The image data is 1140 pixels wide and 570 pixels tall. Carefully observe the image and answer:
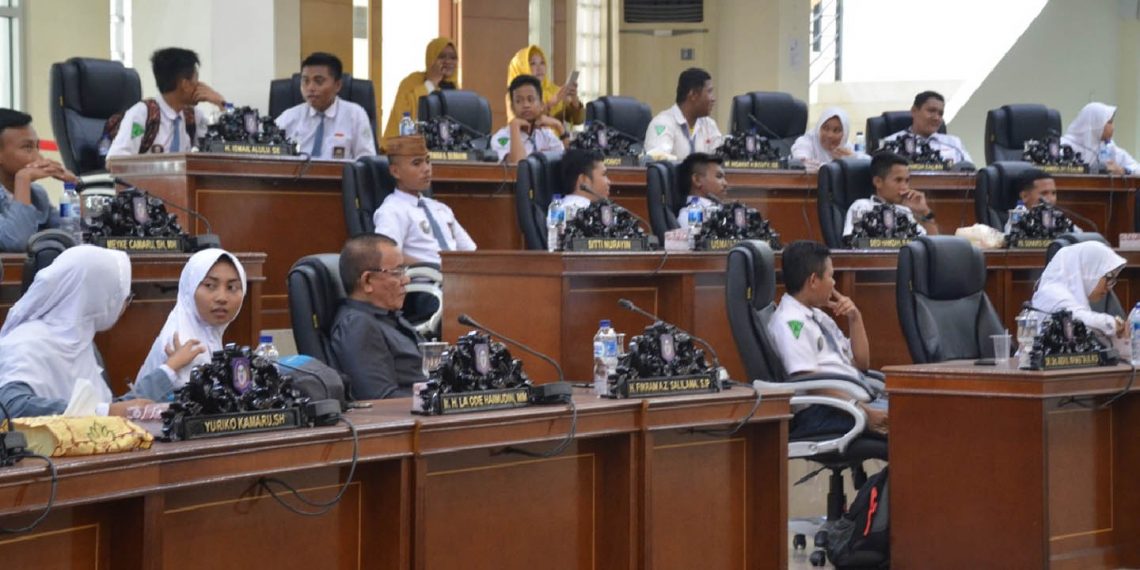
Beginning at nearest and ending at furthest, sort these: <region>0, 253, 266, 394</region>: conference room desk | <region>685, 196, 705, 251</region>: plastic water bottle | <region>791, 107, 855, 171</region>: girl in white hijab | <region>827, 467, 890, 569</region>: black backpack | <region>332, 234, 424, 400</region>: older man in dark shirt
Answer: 1. <region>332, 234, 424, 400</region>: older man in dark shirt
2. <region>827, 467, 890, 569</region>: black backpack
3. <region>0, 253, 266, 394</region>: conference room desk
4. <region>685, 196, 705, 251</region>: plastic water bottle
5. <region>791, 107, 855, 171</region>: girl in white hijab

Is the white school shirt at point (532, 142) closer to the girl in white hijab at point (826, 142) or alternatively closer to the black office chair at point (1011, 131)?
the girl in white hijab at point (826, 142)

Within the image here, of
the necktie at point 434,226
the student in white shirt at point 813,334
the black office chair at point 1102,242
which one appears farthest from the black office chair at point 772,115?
the student in white shirt at point 813,334

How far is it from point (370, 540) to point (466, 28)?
806cm

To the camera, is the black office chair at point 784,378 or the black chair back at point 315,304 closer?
the black chair back at point 315,304

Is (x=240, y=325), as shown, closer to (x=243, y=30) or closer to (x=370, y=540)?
(x=370, y=540)

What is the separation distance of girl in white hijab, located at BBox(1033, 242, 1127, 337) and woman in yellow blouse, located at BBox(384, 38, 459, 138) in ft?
12.4

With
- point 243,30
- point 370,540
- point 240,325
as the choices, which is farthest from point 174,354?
point 243,30

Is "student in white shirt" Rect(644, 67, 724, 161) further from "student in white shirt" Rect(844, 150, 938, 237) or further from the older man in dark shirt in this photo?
the older man in dark shirt

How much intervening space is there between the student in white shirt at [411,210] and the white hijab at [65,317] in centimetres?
258

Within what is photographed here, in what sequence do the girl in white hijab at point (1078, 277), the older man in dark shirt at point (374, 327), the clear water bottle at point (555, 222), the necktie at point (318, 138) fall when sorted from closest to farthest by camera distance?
the older man in dark shirt at point (374, 327) → the clear water bottle at point (555, 222) → the girl in white hijab at point (1078, 277) → the necktie at point (318, 138)

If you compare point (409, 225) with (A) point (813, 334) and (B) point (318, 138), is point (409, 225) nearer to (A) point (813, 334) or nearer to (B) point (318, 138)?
(B) point (318, 138)

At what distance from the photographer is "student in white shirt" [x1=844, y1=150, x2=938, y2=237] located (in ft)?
22.3

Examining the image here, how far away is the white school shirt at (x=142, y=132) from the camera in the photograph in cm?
670

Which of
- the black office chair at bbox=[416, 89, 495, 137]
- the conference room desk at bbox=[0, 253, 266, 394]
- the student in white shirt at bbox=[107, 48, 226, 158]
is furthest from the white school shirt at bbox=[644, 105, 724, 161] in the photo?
the conference room desk at bbox=[0, 253, 266, 394]
